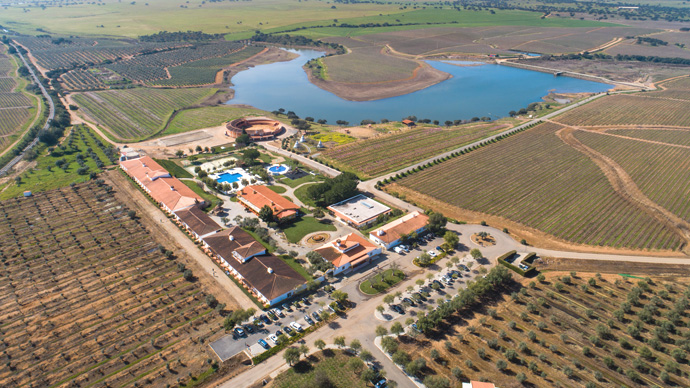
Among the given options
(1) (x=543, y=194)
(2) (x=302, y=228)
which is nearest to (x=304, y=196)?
(2) (x=302, y=228)

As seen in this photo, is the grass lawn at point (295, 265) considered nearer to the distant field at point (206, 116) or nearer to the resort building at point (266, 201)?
the resort building at point (266, 201)

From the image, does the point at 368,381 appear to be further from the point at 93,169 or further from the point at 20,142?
the point at 20,142

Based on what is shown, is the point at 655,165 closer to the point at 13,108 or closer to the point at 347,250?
the point at 347,250

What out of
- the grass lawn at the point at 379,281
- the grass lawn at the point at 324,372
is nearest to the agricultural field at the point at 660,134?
the grass lawn at the point at 379,281

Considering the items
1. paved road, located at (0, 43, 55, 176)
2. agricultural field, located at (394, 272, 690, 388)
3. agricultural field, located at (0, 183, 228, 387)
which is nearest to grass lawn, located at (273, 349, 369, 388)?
agricultural field, located at (394, 272, 690, 388)

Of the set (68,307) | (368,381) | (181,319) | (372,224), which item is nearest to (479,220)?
(372,224)

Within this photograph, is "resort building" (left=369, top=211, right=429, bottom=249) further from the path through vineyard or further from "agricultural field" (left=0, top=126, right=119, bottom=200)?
"agricultural field" (left=0, top=126, right=119, bottom=200)
